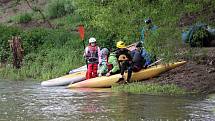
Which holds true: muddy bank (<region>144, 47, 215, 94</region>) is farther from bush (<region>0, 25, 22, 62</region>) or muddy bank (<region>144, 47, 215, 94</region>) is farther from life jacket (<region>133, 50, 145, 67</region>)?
bush (<region>0, 25, 22, 62</region>)

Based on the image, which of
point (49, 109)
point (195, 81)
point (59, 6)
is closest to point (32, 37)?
point (59, 6)

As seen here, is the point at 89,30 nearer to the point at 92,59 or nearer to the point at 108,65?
the point at 92,59

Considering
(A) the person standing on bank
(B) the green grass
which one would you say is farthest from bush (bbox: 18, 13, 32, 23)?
(B) the green grass

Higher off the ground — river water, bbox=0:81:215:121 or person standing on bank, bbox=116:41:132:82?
person standing on bank, bbox=116:41:132:82

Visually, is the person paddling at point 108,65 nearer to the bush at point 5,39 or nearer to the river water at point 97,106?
the river water at point 97,106

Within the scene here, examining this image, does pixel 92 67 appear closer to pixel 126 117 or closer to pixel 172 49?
pixel 172 49

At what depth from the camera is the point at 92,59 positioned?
20750 mm

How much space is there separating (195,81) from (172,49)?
2.47 metres

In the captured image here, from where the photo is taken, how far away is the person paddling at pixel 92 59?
20703 millimetres

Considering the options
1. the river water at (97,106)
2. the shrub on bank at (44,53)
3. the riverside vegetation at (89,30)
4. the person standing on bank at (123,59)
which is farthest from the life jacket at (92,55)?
the shrub on bank at (44,53)

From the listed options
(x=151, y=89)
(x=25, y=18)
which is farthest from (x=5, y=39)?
(x=151, y=89)

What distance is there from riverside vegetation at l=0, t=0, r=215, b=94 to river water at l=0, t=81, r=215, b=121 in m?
1.32

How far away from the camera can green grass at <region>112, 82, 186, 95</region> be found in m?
17.5

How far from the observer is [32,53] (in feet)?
92.6
